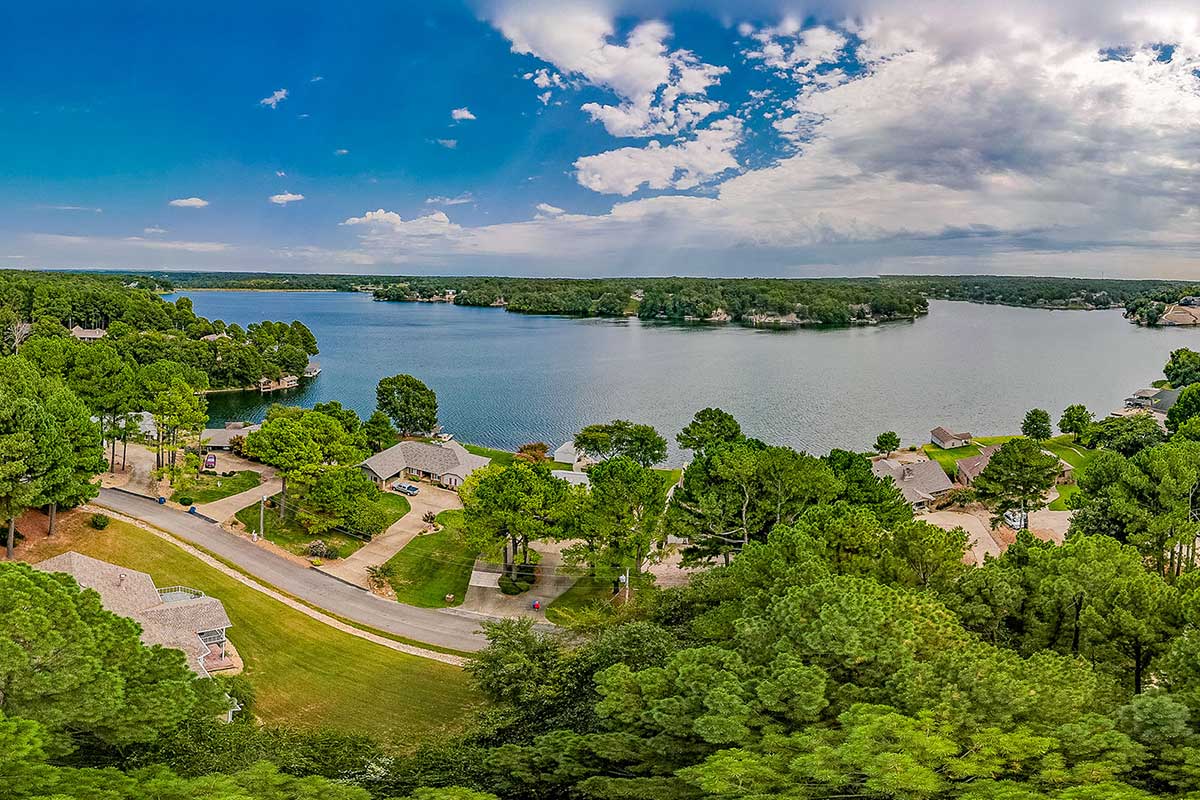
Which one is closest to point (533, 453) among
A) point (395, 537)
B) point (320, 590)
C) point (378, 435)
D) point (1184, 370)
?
point (378, 435)

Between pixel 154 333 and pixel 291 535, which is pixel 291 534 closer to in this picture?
pixel 291 535

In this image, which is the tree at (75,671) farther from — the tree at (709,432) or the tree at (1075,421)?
the tree at (1075,421)

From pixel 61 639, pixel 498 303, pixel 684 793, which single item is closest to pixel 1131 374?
pixel 684 793

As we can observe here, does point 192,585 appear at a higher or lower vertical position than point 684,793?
lower

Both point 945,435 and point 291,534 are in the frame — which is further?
point 945,435

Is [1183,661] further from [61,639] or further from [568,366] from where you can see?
[568,366]

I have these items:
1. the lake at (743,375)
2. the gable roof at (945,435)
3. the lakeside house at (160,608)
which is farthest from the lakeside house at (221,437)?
the gable roof at (945,435)
